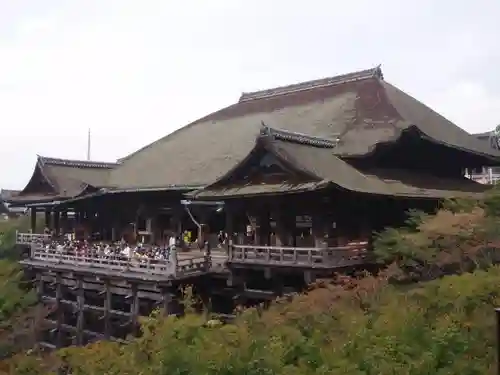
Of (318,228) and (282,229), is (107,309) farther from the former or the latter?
(318,228)

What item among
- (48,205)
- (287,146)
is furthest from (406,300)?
(48,205)

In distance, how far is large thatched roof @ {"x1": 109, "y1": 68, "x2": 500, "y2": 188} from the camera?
950 inches

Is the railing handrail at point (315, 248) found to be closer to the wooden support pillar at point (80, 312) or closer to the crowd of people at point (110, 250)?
the crowd of people at point (110, 250)

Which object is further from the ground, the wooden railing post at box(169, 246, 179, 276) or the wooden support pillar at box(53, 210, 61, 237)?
the wooden support pillar at box(53, 210, 61, 237)

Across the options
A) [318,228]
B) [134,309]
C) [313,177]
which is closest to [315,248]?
[318,228]

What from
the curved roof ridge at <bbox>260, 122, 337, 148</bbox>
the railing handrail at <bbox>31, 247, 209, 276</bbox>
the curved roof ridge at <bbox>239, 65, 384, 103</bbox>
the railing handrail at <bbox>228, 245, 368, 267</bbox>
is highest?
the curved roof ridge at <bbox>239, 65, 384, 103</bbox>

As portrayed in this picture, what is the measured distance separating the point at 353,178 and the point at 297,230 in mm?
2530

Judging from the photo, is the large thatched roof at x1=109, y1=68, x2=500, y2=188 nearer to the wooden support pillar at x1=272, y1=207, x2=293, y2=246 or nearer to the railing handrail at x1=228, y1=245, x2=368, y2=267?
the wooden support pillar at x1=272, y1=207, x2=293, y2=246

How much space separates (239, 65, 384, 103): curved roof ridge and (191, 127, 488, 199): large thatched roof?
8121 mm

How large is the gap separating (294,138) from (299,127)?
22.7ft

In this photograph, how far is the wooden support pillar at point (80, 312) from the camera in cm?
2289

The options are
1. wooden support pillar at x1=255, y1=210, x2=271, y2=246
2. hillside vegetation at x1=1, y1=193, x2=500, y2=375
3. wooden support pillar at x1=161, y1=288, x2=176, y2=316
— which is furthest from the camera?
wooden support pillar at x1=255, y1=210, x2=271, y2=246

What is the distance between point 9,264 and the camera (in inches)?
1130

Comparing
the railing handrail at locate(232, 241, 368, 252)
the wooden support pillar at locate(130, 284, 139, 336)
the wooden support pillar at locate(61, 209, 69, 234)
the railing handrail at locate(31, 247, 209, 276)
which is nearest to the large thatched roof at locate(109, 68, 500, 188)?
the wooden support pillar at locate(61, 209, 69, 234)
